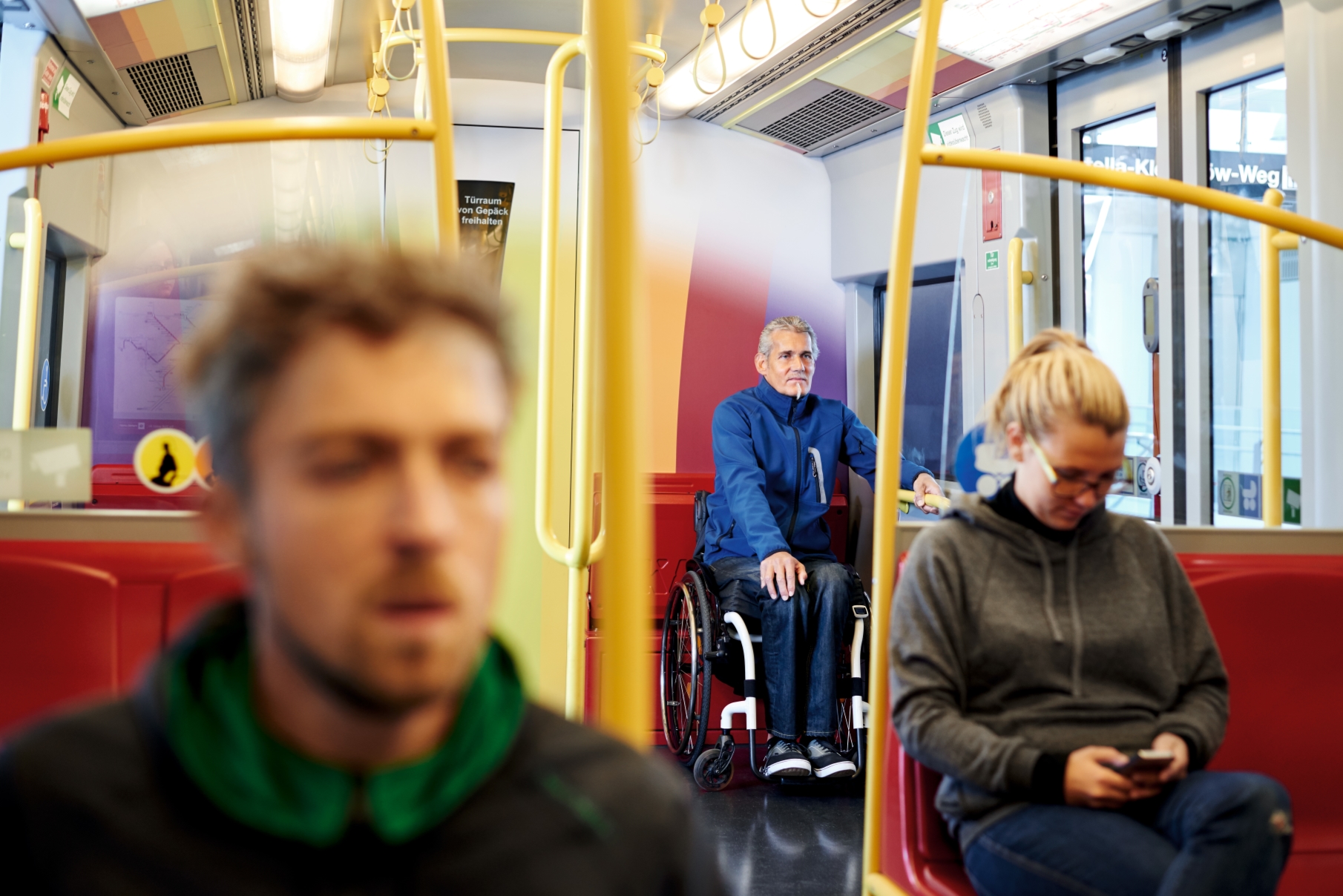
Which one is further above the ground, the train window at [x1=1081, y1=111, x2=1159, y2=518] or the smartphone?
the train window at [x1=1081, y1=111, x2=1159, y2=518]

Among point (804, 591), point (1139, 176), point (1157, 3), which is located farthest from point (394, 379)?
point (1157, 3)

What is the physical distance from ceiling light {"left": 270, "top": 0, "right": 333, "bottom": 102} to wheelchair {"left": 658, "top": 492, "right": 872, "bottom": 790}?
2.57 metres

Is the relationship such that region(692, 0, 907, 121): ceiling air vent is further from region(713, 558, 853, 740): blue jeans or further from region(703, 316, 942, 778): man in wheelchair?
region(713, 558, 853, 740): blue jeans

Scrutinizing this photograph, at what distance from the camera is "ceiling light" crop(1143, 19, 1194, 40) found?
384cm

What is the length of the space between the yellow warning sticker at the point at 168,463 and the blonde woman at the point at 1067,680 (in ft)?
3.58

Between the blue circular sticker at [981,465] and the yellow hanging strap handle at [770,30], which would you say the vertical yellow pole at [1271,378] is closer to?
the blue circular sticker at [981,465]

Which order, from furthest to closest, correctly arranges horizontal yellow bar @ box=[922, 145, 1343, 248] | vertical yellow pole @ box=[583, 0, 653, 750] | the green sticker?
the green sticker < horizontal yellow bar @ box=[922, 145, 1343, 248] < vertical yellow pole @ box=[583, 0, 653, 750]

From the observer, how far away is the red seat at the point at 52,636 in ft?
5.25

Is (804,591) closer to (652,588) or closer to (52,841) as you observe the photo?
(652,588)

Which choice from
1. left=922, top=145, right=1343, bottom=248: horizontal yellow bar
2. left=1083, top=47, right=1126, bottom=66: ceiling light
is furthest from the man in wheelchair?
left=922, top=145, right=1343, bottom=248: horizontal yellow bar

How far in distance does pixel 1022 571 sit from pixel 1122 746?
292 millimetres

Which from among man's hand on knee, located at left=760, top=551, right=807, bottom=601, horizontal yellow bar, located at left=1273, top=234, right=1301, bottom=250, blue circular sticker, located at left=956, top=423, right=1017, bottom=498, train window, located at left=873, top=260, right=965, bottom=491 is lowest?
man's hand on knee, located at left=760, top=551, right=807, bottom=601

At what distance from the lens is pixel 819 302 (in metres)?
6.15

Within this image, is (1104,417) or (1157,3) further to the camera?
(1157,3)
